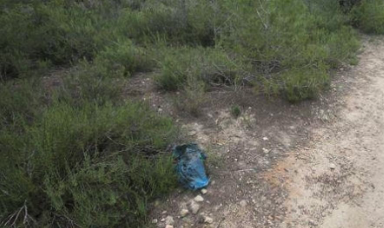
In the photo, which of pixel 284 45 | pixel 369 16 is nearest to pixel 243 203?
pixel 284 45

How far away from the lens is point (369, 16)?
658cm

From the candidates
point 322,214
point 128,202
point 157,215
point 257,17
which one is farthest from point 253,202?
point 257,17

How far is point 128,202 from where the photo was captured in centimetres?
312

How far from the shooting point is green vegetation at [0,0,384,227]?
3.02 meters

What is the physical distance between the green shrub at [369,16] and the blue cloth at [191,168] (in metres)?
4.55

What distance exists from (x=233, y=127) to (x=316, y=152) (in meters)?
0.91

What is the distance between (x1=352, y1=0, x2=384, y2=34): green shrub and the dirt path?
2.12 m

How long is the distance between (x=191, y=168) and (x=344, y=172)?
1538 mm

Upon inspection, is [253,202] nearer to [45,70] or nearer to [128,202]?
[128,202]

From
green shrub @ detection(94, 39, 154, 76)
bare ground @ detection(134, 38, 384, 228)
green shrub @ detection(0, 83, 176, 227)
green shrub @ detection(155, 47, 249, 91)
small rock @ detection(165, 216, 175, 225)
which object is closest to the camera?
green shrub @ detection(0, 83, 176, 227)

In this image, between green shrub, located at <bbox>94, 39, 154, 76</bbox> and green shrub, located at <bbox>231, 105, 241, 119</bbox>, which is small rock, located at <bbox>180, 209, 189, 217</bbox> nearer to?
green shrub, located at <bbox>231, 105, 241, 119</bbox>

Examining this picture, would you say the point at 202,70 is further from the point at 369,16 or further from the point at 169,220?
the point at 369,16

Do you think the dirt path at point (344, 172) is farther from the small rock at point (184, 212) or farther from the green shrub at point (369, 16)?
the green shrub at point (369, 16)

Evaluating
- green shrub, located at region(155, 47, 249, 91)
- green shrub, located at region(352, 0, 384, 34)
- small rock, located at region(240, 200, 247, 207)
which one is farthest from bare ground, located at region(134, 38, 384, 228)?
green shrub, located at region(352, 0, 384, 34)
